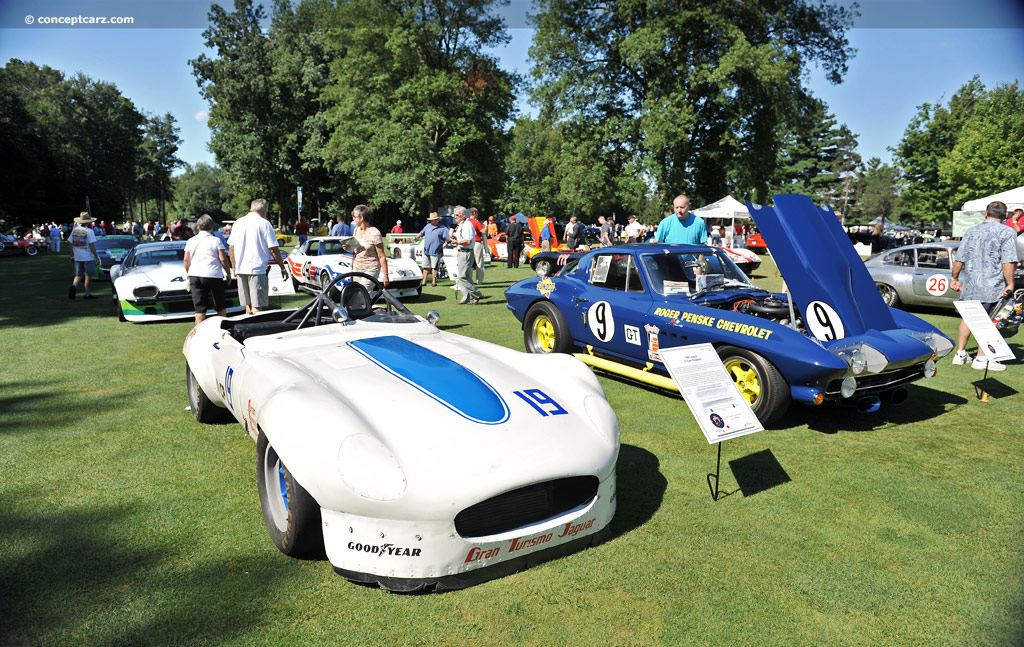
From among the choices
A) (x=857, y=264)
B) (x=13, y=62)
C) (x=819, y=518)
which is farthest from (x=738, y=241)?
(x=13, y=62)

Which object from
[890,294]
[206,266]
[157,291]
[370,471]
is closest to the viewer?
[370,471]

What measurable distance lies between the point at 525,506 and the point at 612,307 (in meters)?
3.76

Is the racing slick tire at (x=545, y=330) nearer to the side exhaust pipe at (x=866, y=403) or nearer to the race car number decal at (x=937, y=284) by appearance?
the side exhaust pipe at (x=866, y=403)

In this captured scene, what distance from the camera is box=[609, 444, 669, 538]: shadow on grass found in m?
3.47

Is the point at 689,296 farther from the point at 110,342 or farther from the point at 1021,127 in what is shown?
the point at 1021,127

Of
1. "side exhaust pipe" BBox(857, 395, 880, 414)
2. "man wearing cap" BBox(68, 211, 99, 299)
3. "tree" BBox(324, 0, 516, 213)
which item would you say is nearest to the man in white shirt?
"side exhaust pipe" BBox(857, 395, 880, 414)

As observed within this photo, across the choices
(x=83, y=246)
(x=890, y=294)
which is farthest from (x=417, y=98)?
(x=890, y=294)

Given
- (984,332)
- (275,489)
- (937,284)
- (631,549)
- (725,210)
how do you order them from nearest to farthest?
(631,549)
(275,489)
(984,332)
(937,284)
(725,210)

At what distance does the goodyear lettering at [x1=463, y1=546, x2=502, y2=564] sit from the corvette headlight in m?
0.44

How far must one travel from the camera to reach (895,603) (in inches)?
107

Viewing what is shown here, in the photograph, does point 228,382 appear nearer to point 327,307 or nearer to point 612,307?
point 327,307

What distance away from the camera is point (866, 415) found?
5461mm

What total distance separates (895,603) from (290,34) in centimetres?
4583

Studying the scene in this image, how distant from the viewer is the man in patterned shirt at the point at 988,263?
21.9 ft
